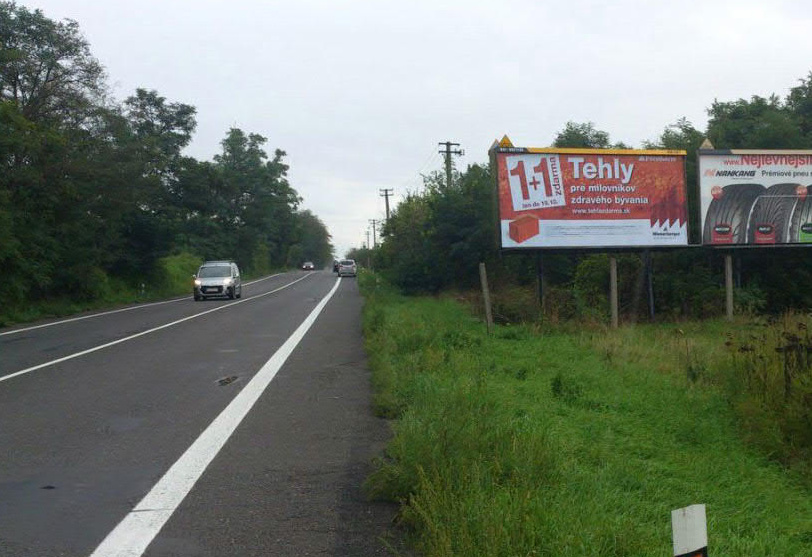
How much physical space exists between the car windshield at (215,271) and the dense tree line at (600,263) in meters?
7.68

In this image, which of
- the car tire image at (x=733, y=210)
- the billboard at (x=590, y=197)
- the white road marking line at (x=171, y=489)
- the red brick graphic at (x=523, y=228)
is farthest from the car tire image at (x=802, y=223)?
the white road marking line at (x=171, y=489)

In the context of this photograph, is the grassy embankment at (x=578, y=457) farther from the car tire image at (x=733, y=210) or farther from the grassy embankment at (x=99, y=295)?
the grassy embankment at (x=99, y=295)

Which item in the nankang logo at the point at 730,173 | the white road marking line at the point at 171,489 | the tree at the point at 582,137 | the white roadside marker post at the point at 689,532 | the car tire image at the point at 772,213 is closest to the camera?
the white roadside marker post at the point at 689,532

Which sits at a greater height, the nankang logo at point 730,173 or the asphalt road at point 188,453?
the nankang logo at point 730,173

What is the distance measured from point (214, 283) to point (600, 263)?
58.6ft

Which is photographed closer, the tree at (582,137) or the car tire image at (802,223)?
the car tire image at (802,223)

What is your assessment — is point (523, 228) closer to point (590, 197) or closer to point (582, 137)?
point (590, 197)

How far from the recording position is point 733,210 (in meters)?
20.2

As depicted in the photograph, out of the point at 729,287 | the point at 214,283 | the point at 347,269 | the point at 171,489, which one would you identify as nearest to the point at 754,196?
the point at 729,287

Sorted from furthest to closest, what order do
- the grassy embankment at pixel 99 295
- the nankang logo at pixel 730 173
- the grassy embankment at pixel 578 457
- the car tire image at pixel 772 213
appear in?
1. the grassy embankment at pixel 99 295
2. the car tire image at pixel 772 213
3. the nankang logo at pixel 730 173
4. the grassy embankment at pixel 578 457

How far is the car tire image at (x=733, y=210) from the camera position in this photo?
20.1 meters

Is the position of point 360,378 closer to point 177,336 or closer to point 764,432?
point 764,432

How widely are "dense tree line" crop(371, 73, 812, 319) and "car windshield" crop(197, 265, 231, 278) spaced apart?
7.68m

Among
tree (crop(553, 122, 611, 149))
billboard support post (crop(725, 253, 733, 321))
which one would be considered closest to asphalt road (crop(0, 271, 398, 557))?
billboard support post (crop(725, 253, 733, 321))
